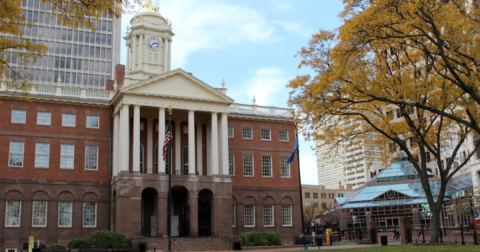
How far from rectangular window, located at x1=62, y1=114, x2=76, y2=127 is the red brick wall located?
0.29 meters

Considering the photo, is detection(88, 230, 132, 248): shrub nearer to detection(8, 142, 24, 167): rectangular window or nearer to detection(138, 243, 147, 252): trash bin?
detection(138, 243, 147, 252): trash bin

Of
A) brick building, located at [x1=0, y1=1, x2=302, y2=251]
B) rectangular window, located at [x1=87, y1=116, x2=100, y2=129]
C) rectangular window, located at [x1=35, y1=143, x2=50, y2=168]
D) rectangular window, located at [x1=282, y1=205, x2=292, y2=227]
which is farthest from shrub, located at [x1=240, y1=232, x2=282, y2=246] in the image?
rectangular window, located at [x1=35, y1=143, x2=50, y2=168]

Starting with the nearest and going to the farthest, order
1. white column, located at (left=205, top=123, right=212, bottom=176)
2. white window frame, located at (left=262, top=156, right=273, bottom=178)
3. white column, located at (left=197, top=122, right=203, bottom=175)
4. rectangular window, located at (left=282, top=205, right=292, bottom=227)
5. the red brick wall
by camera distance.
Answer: the red brick wall
white column, located at (left=205, top=123, right=212, bottom=176)
white column, located at (left=197, top=122, right=203, bottom=175)
rectangular window, located at (left=282, top=205, right=292, bottom=227)
white window frame, located at (left=262, top=156, right=273, bottom=178)

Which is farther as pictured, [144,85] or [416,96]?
[144,85]

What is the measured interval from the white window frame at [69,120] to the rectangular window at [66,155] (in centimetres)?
197

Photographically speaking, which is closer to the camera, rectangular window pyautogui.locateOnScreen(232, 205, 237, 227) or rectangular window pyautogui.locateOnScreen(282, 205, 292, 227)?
rectangular window pyautogui.locateOnScreen(232, 205, 237, 227)

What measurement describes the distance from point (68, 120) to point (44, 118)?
2085 mm

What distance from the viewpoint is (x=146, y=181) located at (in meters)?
45.1

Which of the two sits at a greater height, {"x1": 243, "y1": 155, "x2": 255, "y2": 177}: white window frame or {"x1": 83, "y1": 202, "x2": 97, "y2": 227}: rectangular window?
{"x1": 243, "y1": 155, "x2": 255, "y2": 177}: white window frame

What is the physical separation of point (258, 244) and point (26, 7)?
274ft

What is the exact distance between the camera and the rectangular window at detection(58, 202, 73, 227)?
151 feet

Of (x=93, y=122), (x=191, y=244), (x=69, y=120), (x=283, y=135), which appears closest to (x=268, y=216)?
(x=283, y=135)

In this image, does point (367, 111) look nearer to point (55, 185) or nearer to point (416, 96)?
point (416, 96)

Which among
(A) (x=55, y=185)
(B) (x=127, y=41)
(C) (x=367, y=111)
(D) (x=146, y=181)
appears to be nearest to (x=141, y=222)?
(D) (x=146, y=181)
